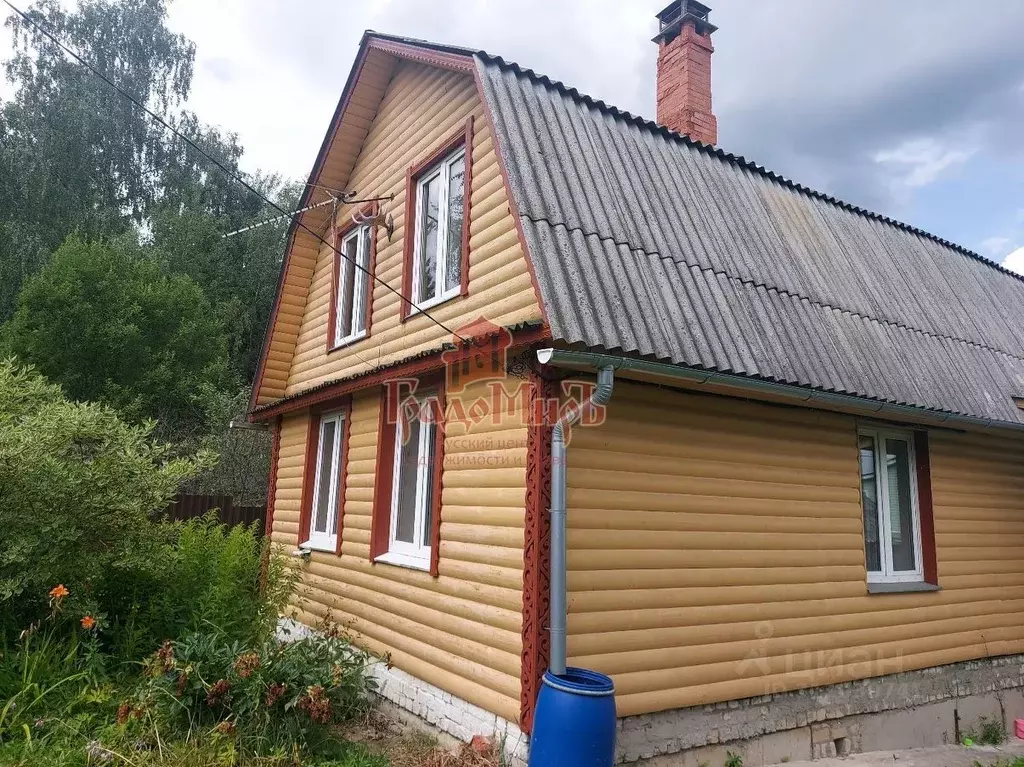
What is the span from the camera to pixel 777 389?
5.03m

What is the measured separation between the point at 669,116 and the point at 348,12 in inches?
167

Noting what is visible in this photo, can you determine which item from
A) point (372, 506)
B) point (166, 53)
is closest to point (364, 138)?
point (372, 506)

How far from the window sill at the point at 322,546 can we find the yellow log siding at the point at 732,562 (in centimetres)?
366

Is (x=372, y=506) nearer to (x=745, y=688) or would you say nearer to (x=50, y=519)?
(x=50, y=519)

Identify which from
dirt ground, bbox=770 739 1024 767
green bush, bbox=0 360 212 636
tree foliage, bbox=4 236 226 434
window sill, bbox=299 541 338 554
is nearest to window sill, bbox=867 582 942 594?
dirt ground, bbox=770 739 1024 767

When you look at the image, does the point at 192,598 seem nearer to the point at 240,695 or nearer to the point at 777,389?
the point at 240,695

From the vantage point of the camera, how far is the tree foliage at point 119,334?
18.2m

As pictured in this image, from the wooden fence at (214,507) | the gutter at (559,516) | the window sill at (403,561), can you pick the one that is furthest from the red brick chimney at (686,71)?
the wooden fence at (214,507)

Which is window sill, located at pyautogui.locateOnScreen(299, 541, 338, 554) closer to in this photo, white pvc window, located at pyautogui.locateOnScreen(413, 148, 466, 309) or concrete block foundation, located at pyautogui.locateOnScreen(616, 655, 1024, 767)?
white pvc window, located at pyautogui.locateOnScreen(413, 148, 466, 309)

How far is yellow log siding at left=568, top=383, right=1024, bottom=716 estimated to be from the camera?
15.0 feet

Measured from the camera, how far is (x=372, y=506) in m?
6.56

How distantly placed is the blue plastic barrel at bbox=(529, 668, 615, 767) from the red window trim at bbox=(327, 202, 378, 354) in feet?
→ 15.4

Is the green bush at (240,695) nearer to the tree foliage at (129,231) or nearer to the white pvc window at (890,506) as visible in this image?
the white pvc window at (890,506)

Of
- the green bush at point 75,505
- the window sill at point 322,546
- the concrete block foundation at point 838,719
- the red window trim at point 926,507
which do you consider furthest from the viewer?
the window sill at point 322,546
